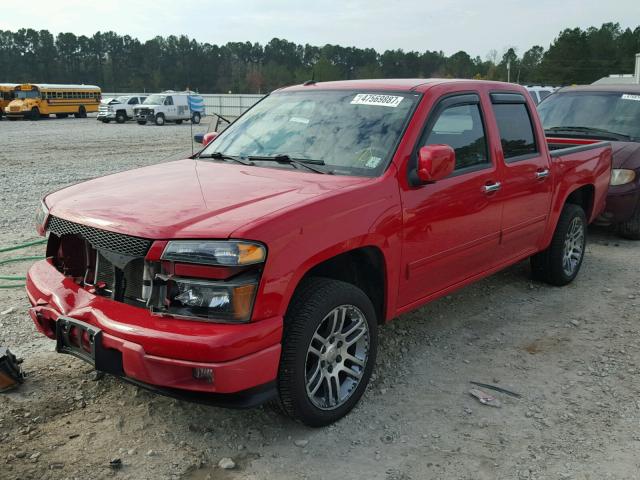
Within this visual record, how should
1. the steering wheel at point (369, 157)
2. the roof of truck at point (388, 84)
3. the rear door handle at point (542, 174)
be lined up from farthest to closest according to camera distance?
the rear door handle at point (542, 174)
the roof of truck at point (388, 84)
the steering wheel at point (369, 157)

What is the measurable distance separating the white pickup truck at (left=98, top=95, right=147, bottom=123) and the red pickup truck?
35559 millimetres

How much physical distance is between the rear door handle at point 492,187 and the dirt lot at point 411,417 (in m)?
→ 1.13

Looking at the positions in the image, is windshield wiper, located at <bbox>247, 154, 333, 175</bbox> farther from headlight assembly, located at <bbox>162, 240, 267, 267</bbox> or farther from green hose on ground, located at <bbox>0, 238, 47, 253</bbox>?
green hose on ground, located at <bbox>0, 238, 47, 253</bbox>

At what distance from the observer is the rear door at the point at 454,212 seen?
12.3 ft

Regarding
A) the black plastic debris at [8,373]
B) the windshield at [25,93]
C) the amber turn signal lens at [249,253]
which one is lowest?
the black plastic debris at [8,373]

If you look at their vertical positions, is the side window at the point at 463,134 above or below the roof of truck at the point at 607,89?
below

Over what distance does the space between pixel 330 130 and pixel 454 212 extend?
98cm

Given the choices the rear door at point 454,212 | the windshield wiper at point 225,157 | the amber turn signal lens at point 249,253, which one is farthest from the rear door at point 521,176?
the amber turn signal lens at point 249,253

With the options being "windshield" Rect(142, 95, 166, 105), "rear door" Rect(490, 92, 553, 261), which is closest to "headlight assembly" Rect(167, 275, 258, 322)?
"rear door" Rect(490, 92, 553, 261)

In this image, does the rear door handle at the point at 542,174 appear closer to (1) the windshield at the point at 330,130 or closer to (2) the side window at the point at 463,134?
(2) the side window at the point at 463,134

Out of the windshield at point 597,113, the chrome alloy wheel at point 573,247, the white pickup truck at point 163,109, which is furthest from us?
the white pickup truck at point 163,109

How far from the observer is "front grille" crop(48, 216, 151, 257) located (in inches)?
113

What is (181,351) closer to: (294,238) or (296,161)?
(294,238)

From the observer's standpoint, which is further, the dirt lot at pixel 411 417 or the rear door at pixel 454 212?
the rear door at pixel 454 212
